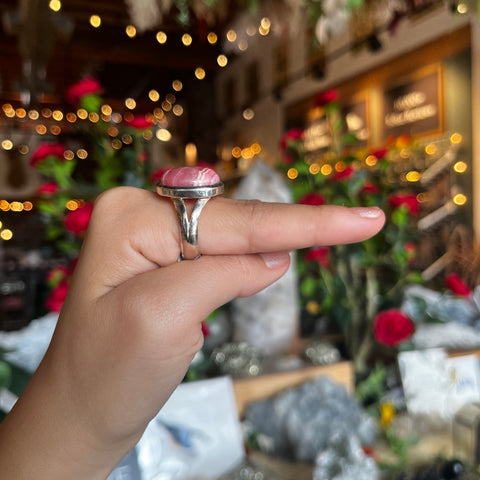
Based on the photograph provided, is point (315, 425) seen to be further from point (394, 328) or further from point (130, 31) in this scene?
point (130, 31)

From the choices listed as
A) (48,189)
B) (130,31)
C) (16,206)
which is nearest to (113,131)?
(48,189)

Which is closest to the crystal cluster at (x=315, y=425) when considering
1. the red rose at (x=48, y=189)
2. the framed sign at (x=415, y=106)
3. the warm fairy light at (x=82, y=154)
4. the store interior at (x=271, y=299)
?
the store interior at (x=271, y=299)

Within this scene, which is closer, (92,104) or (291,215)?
(291,215)

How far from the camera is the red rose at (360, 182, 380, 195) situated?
99 cm

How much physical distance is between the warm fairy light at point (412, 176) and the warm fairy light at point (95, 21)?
200 centimetres

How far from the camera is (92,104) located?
95 cm

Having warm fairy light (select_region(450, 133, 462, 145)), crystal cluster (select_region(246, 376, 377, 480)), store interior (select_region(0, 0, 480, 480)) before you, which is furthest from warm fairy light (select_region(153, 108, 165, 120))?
crystal cluster (select_region(246, 376, 377, 480))

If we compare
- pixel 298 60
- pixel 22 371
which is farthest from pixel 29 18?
pixel 298 60

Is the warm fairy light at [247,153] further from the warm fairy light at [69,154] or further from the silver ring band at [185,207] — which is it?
the silver ring band at [185,207]

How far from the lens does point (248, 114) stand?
4816mm

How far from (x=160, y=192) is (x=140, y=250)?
0.04 meters

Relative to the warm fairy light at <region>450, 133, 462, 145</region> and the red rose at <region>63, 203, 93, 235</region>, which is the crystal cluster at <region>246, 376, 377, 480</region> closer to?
the red rose at <region>63, 203, 93, 235</region>

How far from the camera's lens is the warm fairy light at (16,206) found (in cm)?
163

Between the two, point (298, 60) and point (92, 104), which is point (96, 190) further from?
point (298, 60)
